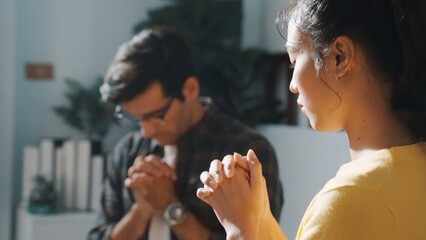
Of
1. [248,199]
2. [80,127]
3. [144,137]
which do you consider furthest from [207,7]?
[248,199]

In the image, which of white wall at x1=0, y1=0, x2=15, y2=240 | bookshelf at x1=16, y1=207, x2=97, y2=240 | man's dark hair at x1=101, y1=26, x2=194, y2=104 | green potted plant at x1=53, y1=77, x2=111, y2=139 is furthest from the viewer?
green potted plant at x1=53, y1=77, x2=111, y2=139

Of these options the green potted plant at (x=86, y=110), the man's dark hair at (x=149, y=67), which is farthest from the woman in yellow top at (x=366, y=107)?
the green potted plant at (x=86, y=110)

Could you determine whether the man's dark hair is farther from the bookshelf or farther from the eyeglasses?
the bookshelf

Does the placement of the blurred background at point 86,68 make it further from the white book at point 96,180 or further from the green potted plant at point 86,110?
the white book at point 96,180

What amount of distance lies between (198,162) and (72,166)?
6.63 feet

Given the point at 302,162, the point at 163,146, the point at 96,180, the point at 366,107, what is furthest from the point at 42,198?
the point at 366,107

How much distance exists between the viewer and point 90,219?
3.52m

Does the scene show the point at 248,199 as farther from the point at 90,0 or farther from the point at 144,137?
the point at 90,0

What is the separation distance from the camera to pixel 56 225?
11.3 feet

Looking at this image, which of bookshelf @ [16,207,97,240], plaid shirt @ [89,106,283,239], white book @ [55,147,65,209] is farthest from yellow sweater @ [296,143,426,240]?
white book @ [55,147,65,209]

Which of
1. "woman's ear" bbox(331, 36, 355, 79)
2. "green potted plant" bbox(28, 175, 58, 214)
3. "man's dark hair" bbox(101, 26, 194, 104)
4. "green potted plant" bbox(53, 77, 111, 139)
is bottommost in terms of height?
"green potted plant" bbox(28, 175, 58, 214)

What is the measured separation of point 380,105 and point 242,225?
200mm

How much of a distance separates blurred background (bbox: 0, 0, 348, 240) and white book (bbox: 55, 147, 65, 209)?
0.21 m

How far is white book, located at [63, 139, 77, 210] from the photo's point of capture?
363 cm
